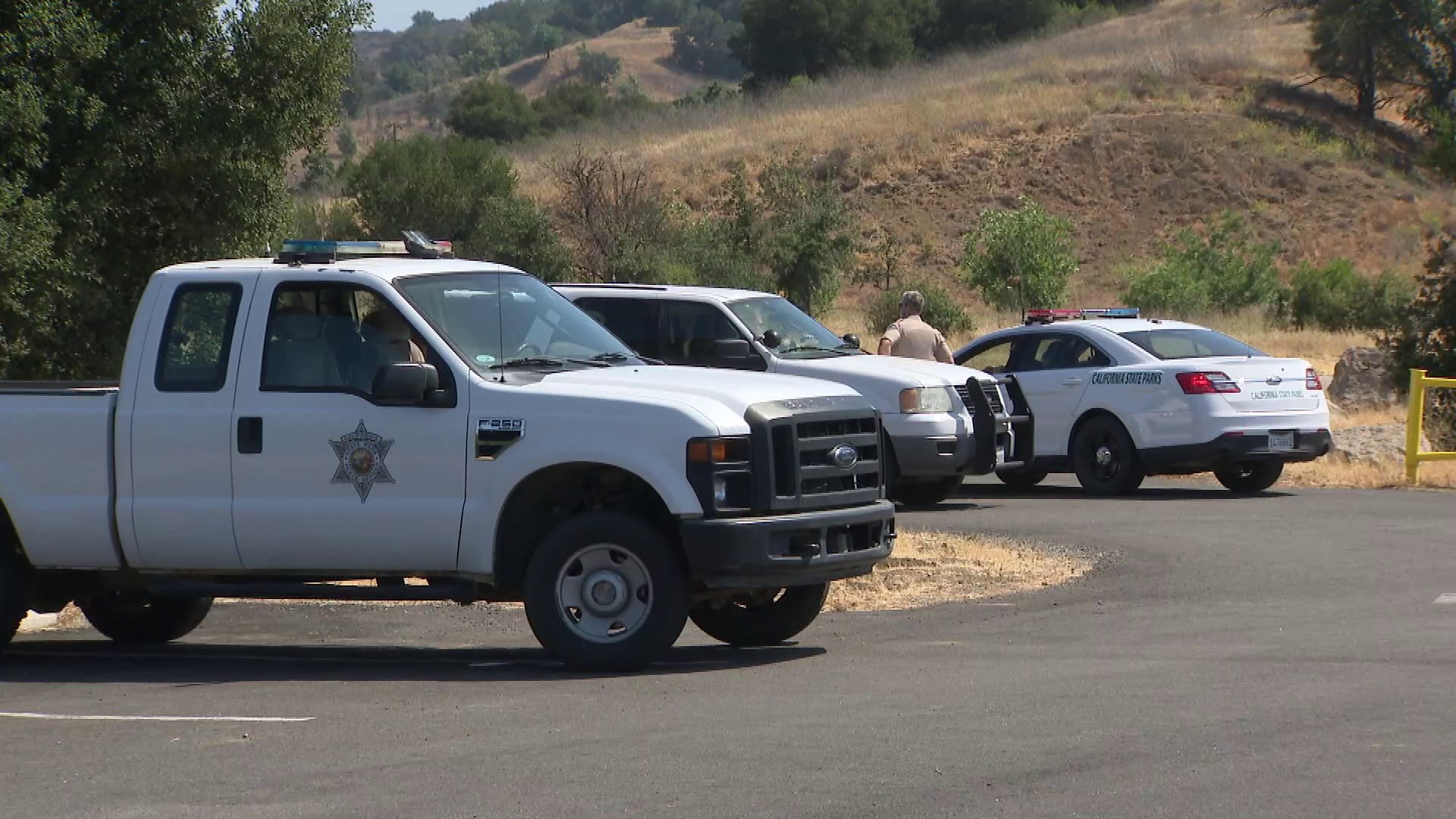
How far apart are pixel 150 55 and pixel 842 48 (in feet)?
256

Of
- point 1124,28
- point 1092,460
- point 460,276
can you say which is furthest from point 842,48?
point 460,276

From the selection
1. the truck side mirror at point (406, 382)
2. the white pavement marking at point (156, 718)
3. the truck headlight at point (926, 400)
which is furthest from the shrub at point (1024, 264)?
the white pavement marking at point (156, 718)

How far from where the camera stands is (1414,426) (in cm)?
1905

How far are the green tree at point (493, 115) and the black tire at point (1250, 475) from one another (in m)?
83.2

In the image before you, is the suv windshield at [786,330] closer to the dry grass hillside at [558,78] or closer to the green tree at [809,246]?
the green tree at [809,246]

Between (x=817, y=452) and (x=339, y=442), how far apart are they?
7.72 ft

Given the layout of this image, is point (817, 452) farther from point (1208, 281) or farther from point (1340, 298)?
point (1208, 281)

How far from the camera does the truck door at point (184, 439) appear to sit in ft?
31.7

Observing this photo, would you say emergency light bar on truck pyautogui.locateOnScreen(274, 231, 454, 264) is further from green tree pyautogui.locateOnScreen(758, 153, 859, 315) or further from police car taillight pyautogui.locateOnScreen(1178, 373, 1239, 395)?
green tree pyautogui.locateOnScreen(758, 153, 859, 315)

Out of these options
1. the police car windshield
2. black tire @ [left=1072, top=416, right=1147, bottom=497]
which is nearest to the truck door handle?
black tire @ [left=1072, top=416, right=1147, bottom=497]

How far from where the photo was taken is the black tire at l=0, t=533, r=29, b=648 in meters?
10.2

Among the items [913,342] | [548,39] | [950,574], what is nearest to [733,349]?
[913,342]

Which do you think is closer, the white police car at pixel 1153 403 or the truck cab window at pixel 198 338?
the truck cab window at pixel 198 338

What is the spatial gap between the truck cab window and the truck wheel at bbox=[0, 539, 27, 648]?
1352 mm
